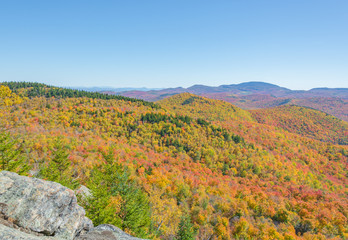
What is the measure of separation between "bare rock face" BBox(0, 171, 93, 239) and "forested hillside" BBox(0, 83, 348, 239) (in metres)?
8.06

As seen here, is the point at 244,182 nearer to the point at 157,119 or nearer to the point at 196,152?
the point at 196,152

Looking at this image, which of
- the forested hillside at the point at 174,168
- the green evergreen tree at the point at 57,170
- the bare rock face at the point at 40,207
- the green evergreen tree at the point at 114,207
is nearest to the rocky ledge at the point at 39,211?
the bare rock face at the point at 40,207

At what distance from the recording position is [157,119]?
465 feet

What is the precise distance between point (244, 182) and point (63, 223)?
102348 mm

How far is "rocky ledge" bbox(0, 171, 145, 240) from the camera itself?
1139cm

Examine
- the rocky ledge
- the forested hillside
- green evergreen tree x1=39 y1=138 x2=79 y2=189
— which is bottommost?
the forested hillside

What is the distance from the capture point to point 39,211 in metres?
12.5

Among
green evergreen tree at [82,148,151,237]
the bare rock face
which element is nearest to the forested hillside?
green evergreen tree at [82,148,151,237]

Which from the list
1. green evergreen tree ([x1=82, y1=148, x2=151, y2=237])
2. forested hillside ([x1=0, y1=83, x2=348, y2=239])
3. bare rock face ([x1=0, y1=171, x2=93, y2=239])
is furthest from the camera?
forested hillside ([x1=0, y1=83, x2=348, y2=239])

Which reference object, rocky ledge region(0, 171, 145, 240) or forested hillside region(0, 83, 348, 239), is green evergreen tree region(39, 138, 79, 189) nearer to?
forested hillside region(0, 83, 348, 239)

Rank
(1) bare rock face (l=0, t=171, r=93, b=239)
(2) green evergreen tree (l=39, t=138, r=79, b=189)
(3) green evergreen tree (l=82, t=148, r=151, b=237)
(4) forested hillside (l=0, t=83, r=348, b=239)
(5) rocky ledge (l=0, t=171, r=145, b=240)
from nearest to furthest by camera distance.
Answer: (5) rocky ledge (l=0, t=171, r=145, b=240), (1) bare rock face (l=0, t=171, r=93, b=239), (3) green evergreen tree (l=82, t=148, r=151, b=237), (2) green evergreen tree (l=39, t=138, r=79, b=189), (4) forested hillside (l=0, t=83, r=348, b=239)

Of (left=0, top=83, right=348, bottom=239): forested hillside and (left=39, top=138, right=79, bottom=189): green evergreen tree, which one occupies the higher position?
(left=39, top=138, right=79, bottom=189): green evergreen tree

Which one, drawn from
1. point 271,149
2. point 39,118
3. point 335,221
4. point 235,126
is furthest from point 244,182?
point 39,118

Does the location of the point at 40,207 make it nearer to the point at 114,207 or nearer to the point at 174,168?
the point at 114,207
